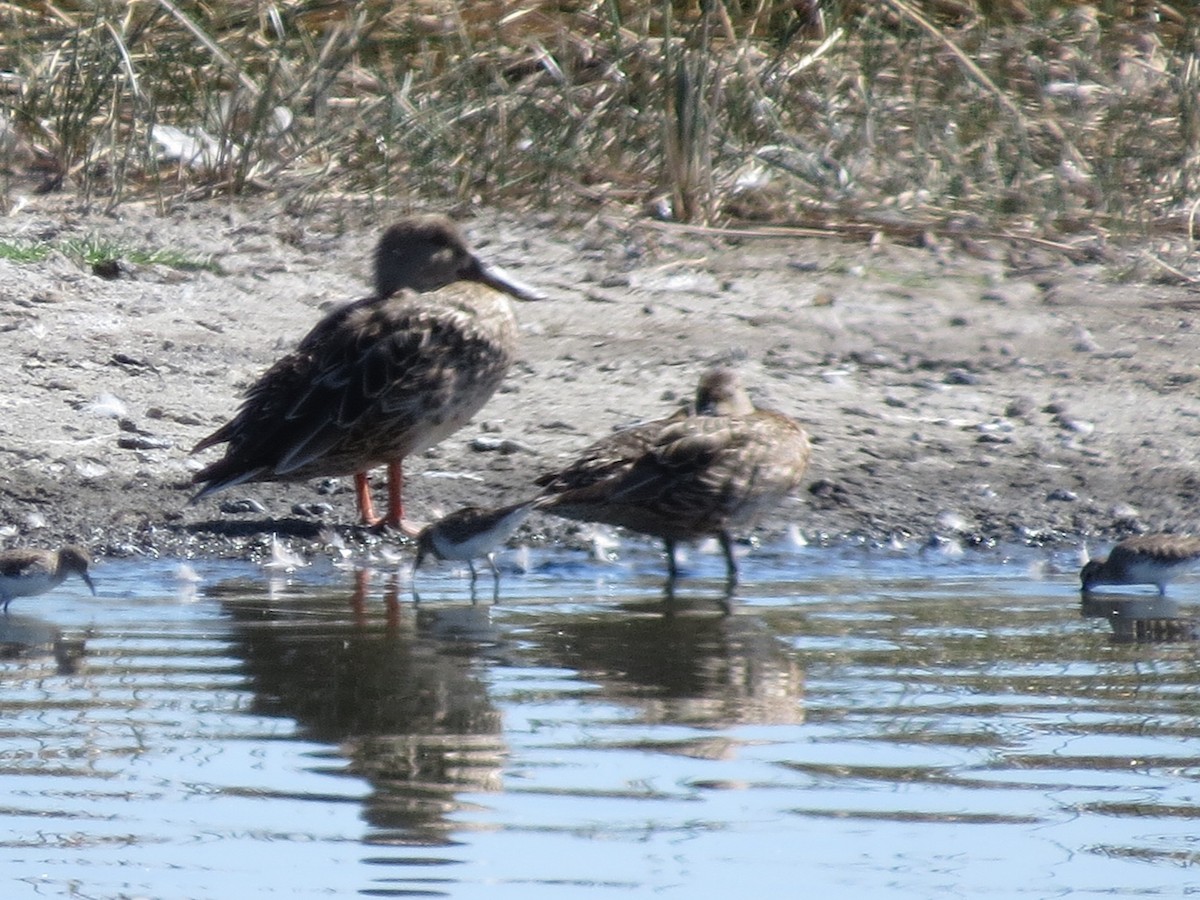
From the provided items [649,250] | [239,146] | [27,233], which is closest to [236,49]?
[239,146]

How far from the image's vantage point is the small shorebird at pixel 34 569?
6.72 metres

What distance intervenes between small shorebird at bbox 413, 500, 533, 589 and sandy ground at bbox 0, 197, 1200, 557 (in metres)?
0.95

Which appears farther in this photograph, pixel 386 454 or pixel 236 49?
pixel 236 49

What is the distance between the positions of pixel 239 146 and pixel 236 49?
31.4 inches

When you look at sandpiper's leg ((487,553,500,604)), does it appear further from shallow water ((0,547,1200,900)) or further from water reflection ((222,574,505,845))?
water reflection ((222,574,505,845))

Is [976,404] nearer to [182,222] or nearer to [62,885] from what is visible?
[182,222]

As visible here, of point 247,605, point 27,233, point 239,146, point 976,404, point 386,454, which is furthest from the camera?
point 239,146

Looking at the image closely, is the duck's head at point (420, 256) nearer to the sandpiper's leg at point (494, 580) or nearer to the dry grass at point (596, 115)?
the sandpiper's leg at point (494, 580)

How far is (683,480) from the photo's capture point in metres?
7.57

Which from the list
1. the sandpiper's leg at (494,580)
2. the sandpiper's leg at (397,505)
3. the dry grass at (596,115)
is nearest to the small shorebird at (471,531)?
the sandpiper's leg at (494,580)

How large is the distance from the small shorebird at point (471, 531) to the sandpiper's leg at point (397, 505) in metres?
0.92

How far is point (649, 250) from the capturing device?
10906mm

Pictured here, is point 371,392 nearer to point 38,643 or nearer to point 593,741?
point 38,643

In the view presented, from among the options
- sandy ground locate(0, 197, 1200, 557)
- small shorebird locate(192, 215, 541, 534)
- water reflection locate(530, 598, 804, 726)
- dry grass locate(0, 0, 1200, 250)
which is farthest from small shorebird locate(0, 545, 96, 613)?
dry grass locate(0, 0, 1200, 250)
